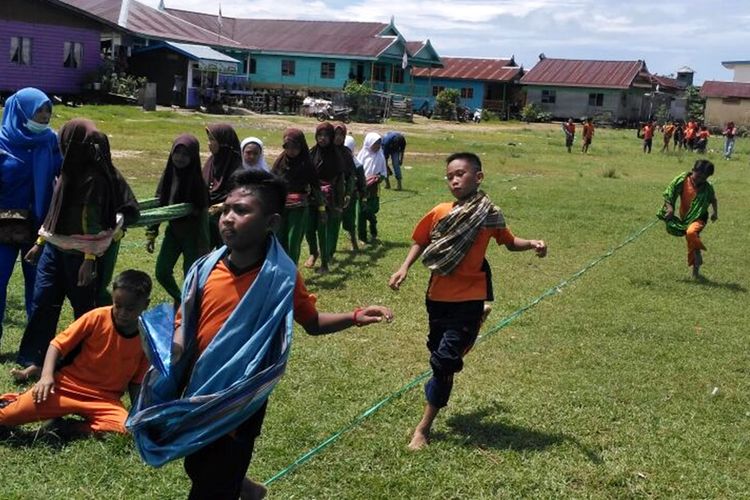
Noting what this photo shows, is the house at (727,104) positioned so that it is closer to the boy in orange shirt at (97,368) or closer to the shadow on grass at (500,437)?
the shadow on grass at (500,437)

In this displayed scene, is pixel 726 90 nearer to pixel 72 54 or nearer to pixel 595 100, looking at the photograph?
pixel 595 100

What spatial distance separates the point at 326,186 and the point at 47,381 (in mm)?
5645

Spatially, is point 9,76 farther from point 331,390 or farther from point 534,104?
point 534,104

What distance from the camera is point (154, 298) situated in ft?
27.1

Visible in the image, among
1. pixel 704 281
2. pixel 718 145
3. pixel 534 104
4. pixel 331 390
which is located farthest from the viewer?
pixel 534 104

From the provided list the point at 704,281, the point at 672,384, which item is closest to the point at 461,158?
the point at 672,384

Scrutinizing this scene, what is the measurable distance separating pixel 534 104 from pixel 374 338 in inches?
2349

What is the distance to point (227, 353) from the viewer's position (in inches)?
125

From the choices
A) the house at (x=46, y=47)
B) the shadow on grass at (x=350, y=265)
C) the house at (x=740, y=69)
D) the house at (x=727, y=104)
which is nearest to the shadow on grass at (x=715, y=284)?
the shadow on grass at (x=350, y=265)

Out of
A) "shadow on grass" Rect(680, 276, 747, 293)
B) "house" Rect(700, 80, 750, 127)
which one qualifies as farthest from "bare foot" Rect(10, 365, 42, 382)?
"house" Rect(700, 80, 750, 127)

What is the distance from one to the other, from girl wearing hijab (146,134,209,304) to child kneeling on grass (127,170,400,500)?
3624 millimetres

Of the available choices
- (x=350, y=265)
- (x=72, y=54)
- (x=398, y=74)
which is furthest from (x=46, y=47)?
(x=350, y=265)

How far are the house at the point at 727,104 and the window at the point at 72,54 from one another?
46.7 m

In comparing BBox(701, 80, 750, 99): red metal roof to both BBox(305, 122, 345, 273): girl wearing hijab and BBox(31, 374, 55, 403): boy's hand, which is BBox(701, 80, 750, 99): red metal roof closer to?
BBox(305, 122, 345, 273): girl wearing hijab
